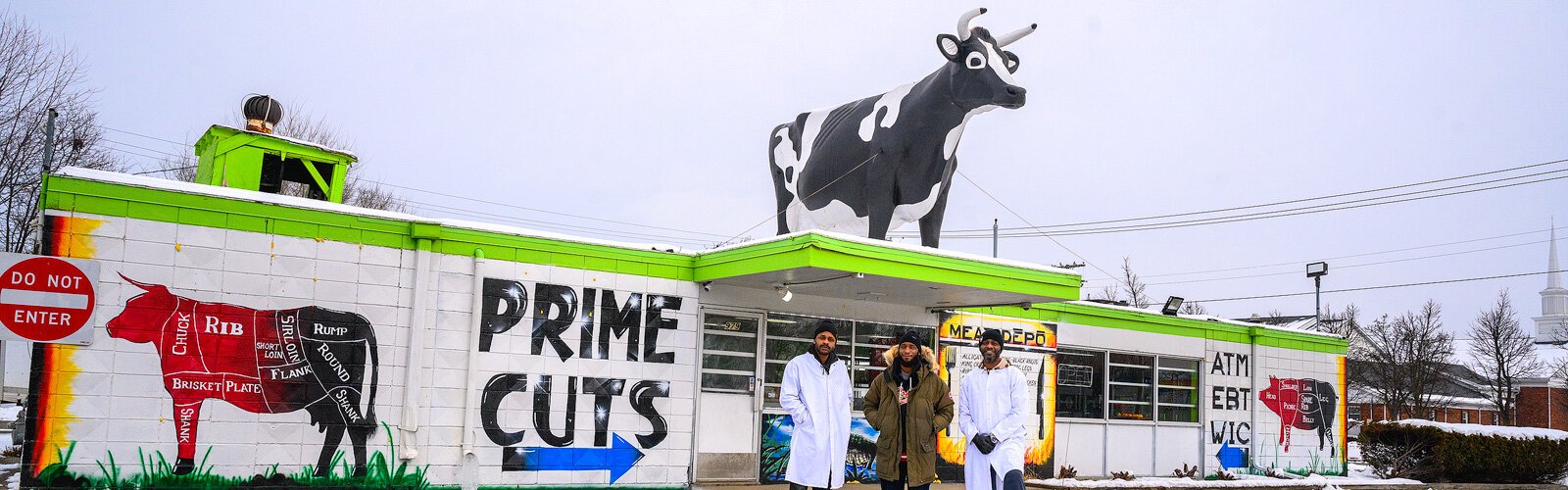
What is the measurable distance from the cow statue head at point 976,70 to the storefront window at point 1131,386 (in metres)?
6.05

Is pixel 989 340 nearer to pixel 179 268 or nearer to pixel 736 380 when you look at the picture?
pixel 736 380

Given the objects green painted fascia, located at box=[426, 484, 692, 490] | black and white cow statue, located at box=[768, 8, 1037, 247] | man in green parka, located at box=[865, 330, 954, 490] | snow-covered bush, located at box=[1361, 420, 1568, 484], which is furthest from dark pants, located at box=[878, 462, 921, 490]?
snow-covered bush, located at box=[1361, 420, 1568, 484]

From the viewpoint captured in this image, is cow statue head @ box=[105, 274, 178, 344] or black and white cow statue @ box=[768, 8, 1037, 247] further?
black and white cow statue @ box=[768, 8, 1037, 247]

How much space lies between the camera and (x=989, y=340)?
29.0 ft

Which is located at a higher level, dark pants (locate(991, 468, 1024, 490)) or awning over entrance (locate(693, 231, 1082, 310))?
awning over entrance (locate(693, 231, 1082, 310))

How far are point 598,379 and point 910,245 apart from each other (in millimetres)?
3453

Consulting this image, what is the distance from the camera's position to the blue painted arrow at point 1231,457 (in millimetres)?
17078

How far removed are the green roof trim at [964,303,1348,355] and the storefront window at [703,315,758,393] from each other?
11.3ft

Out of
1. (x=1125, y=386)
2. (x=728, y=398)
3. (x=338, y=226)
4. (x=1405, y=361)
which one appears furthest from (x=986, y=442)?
(x=1405, y=361)

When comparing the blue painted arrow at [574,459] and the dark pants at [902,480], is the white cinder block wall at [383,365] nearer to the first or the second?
the blue painted arrow at [574,459]

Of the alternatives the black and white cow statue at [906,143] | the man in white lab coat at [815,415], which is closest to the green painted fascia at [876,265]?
the black and white cow statue at [906,143]

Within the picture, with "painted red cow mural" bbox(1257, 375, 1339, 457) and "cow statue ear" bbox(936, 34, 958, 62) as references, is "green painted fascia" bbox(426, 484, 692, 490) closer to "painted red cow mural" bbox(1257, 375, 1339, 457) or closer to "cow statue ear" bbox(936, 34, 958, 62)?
"cow statue ear" bbox(936, 34, 958, 62)

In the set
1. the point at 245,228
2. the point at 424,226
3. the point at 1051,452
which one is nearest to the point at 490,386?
the point at 424,226

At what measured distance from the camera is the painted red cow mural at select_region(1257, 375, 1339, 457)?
17.9 m
